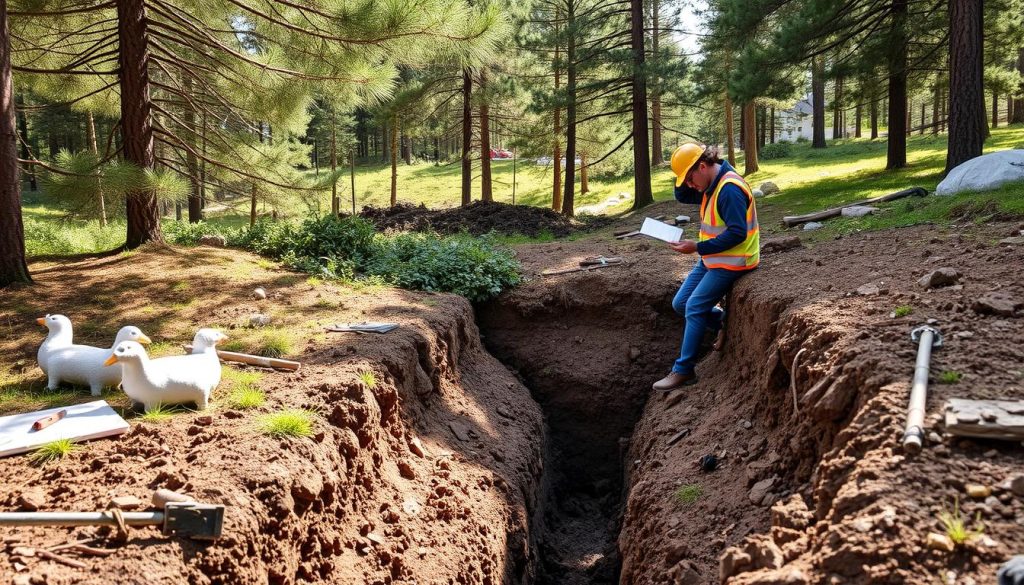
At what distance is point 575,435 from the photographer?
27.0 feet

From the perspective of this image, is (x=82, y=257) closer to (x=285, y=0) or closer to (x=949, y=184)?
(x=285, y=0)

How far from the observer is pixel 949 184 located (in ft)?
31.3

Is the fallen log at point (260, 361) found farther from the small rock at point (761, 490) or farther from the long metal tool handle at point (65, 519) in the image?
the small rock at point (761, 490)

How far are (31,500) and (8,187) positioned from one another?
4.97 metres

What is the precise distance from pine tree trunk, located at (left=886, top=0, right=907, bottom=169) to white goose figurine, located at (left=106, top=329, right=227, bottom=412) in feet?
49.8

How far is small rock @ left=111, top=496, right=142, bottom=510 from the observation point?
10.1ft

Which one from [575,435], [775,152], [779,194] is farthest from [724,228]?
[775,152]

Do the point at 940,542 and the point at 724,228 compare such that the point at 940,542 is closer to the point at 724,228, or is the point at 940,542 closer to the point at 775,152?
the point at 724,228

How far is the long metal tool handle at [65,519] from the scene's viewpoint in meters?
2.88

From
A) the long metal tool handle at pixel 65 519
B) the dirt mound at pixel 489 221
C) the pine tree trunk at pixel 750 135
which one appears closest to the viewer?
the long metal tool handle at pixel 65 519

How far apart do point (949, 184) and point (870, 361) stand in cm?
756

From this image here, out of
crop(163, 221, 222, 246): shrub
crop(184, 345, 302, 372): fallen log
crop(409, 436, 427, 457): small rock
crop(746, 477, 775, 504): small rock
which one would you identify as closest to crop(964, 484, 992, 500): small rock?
crop(746, 477, 775, 504): small rock

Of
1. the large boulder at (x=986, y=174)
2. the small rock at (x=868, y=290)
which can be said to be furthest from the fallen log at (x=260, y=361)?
the large boulder at (x=986, y=174)

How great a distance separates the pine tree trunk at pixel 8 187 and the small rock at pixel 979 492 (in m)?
8.09
